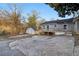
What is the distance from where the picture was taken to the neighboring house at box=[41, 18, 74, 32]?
6.89 ft

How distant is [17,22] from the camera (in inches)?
84.2

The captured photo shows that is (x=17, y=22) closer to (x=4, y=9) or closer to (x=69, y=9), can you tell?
(x=4, y=9)

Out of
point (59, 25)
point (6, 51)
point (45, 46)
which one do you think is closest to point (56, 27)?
point (59, 25)

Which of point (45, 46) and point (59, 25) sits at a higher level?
point (59, 25)

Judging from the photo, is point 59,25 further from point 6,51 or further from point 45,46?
point 6,51

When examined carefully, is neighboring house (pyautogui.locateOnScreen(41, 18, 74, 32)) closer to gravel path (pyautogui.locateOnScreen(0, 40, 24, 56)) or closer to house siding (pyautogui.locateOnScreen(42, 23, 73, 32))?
house siding (pyautogui.locateOnScreen(42, 23, 73, 32))

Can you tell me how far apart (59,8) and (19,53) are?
2.03ft

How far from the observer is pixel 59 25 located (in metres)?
2.13

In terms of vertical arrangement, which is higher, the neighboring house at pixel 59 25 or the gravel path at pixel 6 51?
the neighboring house at pixel 59 25

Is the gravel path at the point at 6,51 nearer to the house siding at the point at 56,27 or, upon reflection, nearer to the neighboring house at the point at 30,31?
the neighboring house at the point at 30,31

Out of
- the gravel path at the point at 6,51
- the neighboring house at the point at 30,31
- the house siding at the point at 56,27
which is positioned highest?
the house siding at the point at 56,27

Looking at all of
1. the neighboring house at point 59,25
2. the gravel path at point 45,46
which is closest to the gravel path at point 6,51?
the gravel path at point 45,46

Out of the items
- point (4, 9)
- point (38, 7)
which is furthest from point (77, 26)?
point (4, 9)

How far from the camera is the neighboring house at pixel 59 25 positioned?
2.10 metres
